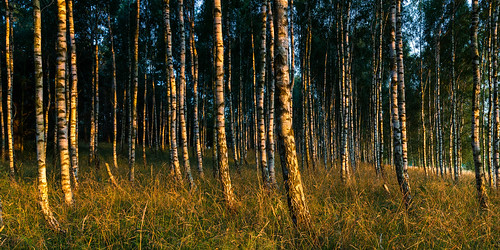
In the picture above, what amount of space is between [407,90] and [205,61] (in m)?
18.3

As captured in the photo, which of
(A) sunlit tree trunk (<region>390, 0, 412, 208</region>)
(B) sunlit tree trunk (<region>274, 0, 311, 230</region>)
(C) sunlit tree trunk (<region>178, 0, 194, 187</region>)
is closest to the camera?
(B) sunlit tree trunk (<region>274, 0, 311, 230</region>)

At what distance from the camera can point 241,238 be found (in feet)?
9.87

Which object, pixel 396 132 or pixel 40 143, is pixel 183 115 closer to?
pixel 40 143

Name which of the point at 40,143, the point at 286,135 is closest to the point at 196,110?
the point at 40,143

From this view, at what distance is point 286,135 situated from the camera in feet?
11.8

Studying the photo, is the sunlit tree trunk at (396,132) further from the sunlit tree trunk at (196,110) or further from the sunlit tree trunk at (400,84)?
the sunlit tree trunk at (196,110)

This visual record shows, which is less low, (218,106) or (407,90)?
(407,90)

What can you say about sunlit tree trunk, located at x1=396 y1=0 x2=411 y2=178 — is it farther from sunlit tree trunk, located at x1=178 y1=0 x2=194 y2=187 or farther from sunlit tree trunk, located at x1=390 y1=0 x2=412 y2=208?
sunlit tree trunk, located at x1=178 y1=0 x2=194 y2=187

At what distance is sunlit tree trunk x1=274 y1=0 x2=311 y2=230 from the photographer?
3473 mm

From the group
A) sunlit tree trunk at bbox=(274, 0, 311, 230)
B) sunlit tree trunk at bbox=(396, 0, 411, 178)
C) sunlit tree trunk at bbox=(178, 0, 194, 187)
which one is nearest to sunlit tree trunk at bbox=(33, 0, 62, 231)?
sunlit tree trunk at bbox=(178, 0, 194, 187)

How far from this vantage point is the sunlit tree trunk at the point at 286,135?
3473 mm

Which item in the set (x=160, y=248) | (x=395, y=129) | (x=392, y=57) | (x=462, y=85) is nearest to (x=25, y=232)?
(x=160, y=248)

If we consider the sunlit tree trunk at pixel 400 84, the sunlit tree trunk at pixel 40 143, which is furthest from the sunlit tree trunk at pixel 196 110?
the sunlit tree trunk at pixel 400 84

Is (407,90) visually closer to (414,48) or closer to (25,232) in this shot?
(414,48)
